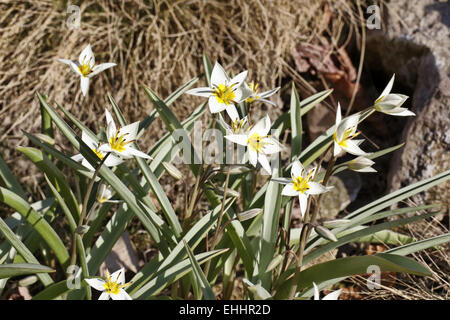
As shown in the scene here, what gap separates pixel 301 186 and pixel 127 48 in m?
1.30

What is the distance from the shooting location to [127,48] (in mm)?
2189

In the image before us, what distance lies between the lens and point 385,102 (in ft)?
3.90

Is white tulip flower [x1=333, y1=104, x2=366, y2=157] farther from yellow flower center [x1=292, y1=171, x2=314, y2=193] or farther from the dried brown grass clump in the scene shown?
the dried brown grass clump

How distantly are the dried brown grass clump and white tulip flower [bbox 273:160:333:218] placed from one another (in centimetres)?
106

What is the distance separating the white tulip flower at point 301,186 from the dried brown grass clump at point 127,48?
3.47ft

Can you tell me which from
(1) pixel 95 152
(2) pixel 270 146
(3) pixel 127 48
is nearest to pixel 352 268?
(2) pixel 270 146

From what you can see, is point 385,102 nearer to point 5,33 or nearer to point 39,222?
point 39,222

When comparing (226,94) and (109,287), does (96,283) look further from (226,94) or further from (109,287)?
(226,94)

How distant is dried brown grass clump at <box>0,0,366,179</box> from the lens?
6.77ft

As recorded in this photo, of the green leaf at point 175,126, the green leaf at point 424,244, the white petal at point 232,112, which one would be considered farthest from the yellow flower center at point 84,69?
the green leaf at point 424,244

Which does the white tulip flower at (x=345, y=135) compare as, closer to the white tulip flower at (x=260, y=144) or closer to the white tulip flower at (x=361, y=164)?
the white tulip flower at (x=361, y=164)

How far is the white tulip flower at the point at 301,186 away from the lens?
44.2 inches

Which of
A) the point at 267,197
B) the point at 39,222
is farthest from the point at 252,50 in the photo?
the point at 39,222
